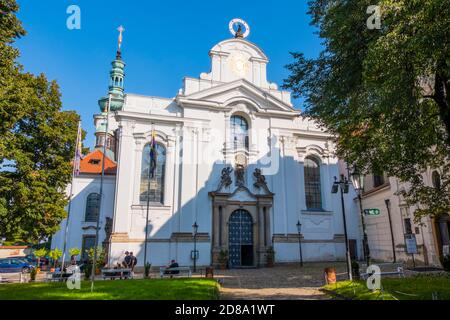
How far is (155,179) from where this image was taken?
87.1 ft

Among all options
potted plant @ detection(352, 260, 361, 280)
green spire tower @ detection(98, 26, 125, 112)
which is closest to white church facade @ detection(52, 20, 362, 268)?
potted plant @ detection(352, 260, 361, 280)

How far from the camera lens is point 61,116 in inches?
997

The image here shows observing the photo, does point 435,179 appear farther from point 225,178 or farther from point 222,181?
point 222,181

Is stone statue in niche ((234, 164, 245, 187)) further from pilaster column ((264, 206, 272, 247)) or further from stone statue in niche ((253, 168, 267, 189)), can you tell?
pilaster column ((264, 206, 272, 247))

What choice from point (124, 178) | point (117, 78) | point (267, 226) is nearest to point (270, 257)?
point (267, 226)

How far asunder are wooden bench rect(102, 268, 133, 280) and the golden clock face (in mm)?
19949

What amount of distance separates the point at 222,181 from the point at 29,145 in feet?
47.4

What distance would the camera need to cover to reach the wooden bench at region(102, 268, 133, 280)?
691 inches

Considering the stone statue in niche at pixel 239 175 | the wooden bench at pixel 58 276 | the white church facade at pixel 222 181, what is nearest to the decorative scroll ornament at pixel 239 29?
the white church facade at pixel 222 181

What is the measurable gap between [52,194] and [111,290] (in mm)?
14584

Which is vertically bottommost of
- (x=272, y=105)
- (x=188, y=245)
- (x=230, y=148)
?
(x=188, y=245)

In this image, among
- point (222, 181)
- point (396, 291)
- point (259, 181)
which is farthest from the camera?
point (259, 181)
